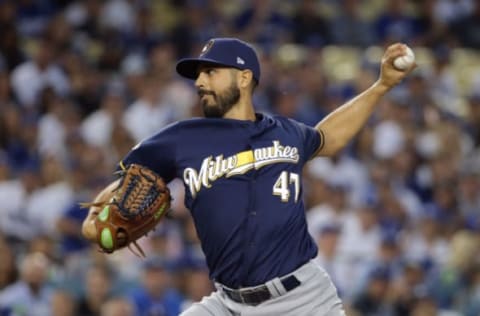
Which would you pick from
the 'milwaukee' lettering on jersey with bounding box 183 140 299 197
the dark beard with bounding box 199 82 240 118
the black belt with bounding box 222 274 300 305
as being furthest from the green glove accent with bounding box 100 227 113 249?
the dark beard with bounding box 199 82 240 118

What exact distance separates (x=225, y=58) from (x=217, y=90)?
143mm

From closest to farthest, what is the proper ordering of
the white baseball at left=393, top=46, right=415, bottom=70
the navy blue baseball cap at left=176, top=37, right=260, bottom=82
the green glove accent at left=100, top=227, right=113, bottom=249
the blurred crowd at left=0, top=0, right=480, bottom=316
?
the green glove accent at left=100, top=227, right=113, bottom=249 < the navy blue baseball cap at left=176, top=37, right=260, bottom=82 < the white baseball at left=393, top=46, right=415, bottom=70 < the blurred crowd at left=0, top=0, right=480, bottom=316

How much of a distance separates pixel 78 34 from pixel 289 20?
257 centimetres

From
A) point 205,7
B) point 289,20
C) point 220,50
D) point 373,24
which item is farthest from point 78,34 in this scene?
point 220,50

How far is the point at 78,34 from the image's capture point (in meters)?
12.2

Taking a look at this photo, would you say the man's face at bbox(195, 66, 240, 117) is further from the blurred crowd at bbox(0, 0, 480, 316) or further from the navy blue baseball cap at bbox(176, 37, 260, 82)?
the blurred crowd at bbox(0, 0, 480, 316)

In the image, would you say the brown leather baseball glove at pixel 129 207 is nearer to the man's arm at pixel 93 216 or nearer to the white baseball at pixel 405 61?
the man's arm at pixel 93 216

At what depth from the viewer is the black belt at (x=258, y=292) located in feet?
16.8

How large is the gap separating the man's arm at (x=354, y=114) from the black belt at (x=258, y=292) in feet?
2.30

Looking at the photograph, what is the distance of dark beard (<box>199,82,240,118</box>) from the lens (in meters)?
5.23

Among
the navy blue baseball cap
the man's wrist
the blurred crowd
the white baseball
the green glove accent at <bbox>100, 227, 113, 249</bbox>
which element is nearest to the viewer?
the green glove accent at <bbox>100, 227, 113, 249</bbox>

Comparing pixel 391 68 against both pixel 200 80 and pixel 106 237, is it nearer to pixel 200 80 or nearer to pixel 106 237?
pixel 200 80

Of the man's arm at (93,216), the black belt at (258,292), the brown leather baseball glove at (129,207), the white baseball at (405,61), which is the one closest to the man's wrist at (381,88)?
the white baseball at (405,61)

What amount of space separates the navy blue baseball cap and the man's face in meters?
0.05
